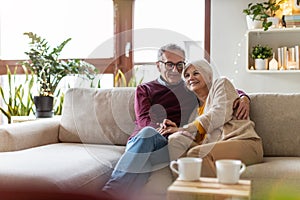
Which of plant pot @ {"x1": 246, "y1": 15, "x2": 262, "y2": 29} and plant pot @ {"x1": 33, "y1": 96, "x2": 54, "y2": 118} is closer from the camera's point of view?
plant pot @ {"x1": 33, "y1": 96, "x2": 54, "y2": 118}

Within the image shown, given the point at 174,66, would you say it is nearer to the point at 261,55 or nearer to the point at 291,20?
the point at 261,55

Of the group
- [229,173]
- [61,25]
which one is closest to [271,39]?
[61,25]

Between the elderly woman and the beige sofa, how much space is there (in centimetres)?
12

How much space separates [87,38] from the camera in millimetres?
4219

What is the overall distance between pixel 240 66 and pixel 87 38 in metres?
1.53

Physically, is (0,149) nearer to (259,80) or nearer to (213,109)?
(213,109)

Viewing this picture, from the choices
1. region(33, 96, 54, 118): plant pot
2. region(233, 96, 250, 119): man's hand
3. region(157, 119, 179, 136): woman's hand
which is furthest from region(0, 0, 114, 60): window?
region(233, 96, 250, 119): man's hand

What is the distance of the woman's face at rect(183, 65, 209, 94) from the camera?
93.6 inches

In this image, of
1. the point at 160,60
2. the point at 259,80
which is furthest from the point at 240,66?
the point at 160,60

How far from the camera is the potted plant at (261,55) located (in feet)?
11.7

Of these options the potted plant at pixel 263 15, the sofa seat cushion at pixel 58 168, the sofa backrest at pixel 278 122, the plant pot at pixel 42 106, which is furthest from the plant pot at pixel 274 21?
the plant pot at pixel 42 106

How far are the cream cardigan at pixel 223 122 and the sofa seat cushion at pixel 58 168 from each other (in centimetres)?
50

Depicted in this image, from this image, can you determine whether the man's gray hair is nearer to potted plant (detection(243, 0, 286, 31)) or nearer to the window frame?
potted plant (detection(243, 0, 286, 31))

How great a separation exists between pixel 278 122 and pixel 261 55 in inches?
50.2
